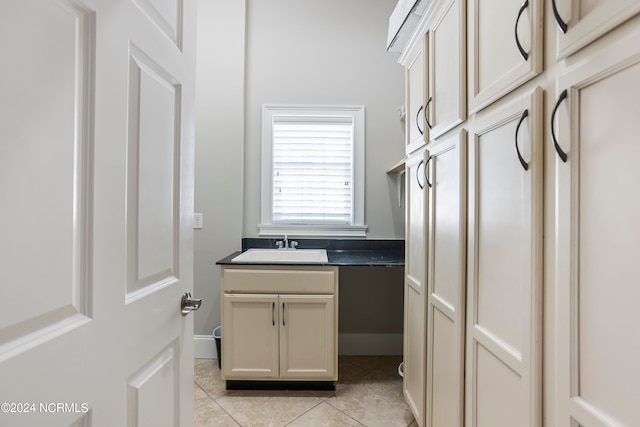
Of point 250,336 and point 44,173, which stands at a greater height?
point 44,173

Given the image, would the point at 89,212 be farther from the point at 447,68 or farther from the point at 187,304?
the point at 447,68

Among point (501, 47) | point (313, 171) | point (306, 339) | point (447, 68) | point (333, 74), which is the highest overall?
point (333, 74)

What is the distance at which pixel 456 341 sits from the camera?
1.09 m

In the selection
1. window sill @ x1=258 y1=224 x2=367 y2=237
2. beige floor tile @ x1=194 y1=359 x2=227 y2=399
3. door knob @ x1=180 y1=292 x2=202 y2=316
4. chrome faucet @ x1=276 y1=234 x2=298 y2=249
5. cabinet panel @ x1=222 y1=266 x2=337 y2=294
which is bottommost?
beige floor tile @ x1=194 y1=359 x2=227 y2=399

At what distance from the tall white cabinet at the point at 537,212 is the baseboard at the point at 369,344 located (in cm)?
129

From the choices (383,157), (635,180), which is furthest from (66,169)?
(383,157)

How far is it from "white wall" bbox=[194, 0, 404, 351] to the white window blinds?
170mm

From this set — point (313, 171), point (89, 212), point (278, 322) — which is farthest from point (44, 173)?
point (313, 171)

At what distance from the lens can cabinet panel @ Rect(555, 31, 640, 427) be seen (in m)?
0.50

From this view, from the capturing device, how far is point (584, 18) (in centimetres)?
58

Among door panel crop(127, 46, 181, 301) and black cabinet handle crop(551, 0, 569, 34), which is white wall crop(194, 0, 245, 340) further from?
black cabinet handle crop(551, 0, 569, 34)

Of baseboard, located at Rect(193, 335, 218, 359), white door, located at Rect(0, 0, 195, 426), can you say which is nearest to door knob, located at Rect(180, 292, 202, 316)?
white door, located at Rect(0, 0, 195, 426)

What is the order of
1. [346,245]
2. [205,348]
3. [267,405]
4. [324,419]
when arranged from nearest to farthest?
[324,419] < [267,405] < [205,348] < [346,245]

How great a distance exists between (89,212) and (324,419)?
171 centimetres
